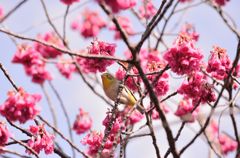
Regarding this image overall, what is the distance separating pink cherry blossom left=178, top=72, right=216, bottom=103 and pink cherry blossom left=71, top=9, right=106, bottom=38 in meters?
5.79

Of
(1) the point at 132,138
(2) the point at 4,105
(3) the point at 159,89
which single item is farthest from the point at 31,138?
(3) the point at 159,89

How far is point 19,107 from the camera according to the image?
11.1 feet

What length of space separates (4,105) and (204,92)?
1.67m

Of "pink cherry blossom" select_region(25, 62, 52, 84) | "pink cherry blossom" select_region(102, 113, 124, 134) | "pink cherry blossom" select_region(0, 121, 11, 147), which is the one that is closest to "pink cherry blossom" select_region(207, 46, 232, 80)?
"pink cherry blossom" select_region(102, 113, 124, 134)

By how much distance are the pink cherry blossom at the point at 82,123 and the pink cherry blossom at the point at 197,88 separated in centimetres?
392

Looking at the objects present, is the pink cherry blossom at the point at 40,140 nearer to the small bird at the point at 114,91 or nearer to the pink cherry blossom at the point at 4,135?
the pink cherry blossom at the point at 4,135

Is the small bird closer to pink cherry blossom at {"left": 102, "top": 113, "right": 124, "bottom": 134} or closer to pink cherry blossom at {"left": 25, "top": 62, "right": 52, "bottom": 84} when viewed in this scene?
pink cherry blossom at {"left": 102, "top": 113, "right": 124, "bottom": 134}

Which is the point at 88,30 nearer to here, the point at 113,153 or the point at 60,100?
the point at 60,100

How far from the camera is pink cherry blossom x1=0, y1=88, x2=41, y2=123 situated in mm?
3422

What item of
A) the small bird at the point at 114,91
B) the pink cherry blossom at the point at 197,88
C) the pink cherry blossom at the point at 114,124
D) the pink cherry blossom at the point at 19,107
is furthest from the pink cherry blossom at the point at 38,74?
the pink cherry blossom at the point at 19,107

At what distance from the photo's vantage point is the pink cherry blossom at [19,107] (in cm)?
342

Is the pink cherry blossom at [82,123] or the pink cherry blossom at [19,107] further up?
the pink cherry blossom at [82,123]

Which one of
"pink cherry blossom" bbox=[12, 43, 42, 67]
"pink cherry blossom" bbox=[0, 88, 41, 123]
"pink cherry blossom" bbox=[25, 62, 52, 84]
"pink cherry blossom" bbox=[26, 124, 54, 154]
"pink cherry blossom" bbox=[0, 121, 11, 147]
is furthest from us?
"pink cherry blossom" bbox=[25, 62, 52, 84]

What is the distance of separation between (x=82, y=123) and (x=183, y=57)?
4504 millimetres
